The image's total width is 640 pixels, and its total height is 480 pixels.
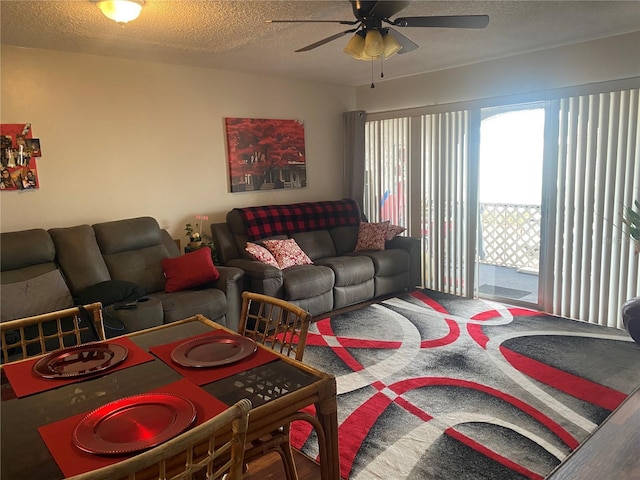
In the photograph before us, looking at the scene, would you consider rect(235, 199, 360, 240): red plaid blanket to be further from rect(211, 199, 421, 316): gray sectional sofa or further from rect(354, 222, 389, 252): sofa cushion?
rect(354, 222, 389, 252): sofa cushion

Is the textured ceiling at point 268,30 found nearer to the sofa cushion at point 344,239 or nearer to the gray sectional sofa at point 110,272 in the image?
the gray sectional sofa at point 110,272

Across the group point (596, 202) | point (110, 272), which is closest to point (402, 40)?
point (596, 202)

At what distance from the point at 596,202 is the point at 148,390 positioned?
12.4ft

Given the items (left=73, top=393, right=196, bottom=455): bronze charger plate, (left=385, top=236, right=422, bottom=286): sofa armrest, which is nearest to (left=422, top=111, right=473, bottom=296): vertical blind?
(left=385, top=236, right=422, bottom=286): sofa armrest

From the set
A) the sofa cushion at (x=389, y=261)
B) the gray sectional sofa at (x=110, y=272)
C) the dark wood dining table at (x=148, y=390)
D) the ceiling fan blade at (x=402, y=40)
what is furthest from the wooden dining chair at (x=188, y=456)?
the sofa cushion at (x=389, y=261)

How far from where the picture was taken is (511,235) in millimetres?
6152

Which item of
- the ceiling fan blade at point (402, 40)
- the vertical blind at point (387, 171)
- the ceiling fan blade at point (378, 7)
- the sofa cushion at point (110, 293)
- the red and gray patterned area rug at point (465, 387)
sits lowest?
the red and gray patterned area rug at point (465, 387)

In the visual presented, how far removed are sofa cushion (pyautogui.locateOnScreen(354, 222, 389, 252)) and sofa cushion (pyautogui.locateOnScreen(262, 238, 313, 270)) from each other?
30.1 inches

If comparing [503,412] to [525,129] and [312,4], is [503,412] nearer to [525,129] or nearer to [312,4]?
[312,4]

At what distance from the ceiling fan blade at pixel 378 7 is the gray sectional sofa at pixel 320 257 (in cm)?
218

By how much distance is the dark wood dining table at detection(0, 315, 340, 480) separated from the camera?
1.19 meters

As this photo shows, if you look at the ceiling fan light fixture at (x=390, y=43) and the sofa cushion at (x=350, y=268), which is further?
the sofa cushion at (x=350, y=268)

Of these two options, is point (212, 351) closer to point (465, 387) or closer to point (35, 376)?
point (35, 376)

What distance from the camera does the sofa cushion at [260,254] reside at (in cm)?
429
